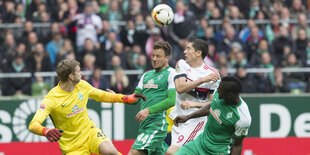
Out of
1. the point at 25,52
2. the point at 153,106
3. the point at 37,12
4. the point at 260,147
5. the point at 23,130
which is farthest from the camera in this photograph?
the point at 37,12

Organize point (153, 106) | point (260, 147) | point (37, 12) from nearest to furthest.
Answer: point (153, 106), point (260, 147), point (37, 12)

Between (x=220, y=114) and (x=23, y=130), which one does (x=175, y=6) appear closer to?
(x=23, y=130)

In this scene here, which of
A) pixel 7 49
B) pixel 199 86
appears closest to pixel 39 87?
pixel 7 49

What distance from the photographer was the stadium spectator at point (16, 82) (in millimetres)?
14695

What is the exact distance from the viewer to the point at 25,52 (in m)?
15.0

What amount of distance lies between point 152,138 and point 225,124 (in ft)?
6.18

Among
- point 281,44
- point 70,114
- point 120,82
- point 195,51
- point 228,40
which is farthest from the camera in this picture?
point 281,44

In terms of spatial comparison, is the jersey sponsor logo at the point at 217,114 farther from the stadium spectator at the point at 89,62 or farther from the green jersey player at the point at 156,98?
the stadium spectator at the point at 89,62

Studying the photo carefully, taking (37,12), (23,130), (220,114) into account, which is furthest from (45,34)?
(220,114)

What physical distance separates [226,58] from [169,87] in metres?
6.48

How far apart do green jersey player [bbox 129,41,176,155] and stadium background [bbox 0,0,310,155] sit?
4151 mm

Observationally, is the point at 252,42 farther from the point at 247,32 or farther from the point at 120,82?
the point at 120,82

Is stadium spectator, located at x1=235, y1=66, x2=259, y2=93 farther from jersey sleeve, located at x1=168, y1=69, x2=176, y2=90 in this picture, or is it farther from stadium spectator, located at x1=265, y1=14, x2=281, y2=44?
jersey sleeve, located at x1=168, y1=69, x2=176, y2=90

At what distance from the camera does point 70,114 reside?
881 cm
